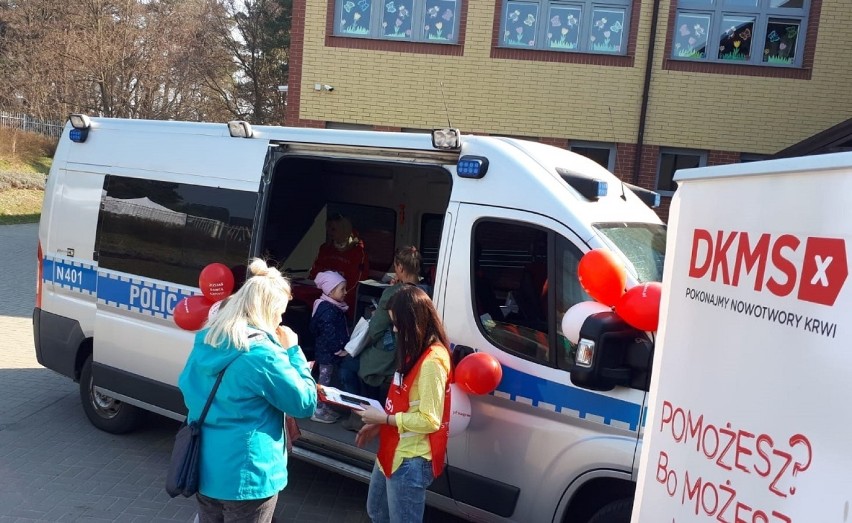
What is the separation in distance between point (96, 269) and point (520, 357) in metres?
3.64

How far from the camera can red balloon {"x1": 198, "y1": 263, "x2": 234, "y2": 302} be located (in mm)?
4535

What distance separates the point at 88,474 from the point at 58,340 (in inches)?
50.4

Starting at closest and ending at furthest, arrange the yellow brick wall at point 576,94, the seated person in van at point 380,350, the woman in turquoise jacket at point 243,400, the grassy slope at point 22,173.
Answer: the woman in turquoise jacket at point 243,400 → the seated person in van at point 380,350 → the yellow brick wall at point 576,94 → the grassy slope at point 22,173

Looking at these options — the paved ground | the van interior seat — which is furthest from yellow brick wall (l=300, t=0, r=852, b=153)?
the paved ground

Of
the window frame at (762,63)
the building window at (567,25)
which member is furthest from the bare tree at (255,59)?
the window frame at (762,63)

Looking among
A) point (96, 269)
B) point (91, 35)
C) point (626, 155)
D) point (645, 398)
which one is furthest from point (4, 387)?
point (91, 35)

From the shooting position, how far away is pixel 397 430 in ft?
11.3

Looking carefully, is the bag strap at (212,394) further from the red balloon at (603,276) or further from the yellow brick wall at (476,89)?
the yellow brick wall at (476,89)

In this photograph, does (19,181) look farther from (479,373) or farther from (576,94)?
(479,373)

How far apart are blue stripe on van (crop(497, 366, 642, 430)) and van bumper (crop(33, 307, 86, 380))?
3.76 metres

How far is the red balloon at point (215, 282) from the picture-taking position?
4535 mm

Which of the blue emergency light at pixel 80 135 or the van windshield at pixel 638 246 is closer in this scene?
the van windshield at pixel 638 246

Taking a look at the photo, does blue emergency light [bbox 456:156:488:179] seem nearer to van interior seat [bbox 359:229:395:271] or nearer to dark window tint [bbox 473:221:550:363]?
dark window tint [bbox 473:221:550:363]

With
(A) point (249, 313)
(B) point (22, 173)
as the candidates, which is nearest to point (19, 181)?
(B) point (22, 173)
